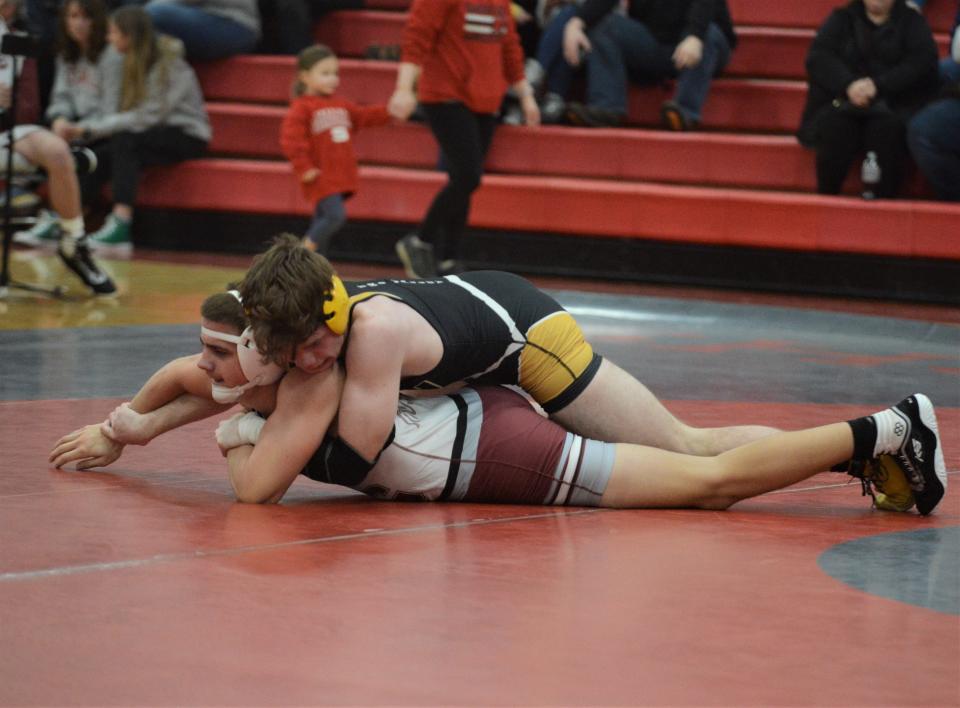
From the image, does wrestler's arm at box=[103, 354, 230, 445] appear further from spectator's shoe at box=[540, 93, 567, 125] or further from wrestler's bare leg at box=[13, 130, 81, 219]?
spectator's shoe at box=[540, 93, 567, 125]

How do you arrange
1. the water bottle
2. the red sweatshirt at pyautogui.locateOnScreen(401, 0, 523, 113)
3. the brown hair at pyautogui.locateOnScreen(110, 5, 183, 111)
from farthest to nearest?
the brown hair at pyautogui.locateOnScreen(110, 5, 183, 111)
the water bottle
the red sweatshirt at pyautogui.locateOnScreen(401, 0, 523, 113)

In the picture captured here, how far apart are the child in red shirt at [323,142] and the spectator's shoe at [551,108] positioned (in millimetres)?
1087

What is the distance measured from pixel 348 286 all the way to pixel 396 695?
4.94ft

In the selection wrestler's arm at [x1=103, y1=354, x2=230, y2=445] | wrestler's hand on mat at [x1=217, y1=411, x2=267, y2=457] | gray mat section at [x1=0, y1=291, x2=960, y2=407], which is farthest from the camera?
gray mat section at [x1=0, y1=291, x2=960, y2=407]

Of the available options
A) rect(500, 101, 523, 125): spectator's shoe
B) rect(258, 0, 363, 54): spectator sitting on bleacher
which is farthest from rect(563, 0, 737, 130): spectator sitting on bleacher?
rect(258, 0, 363, 54): spectator sitting on bleacher

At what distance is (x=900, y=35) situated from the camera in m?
8.54

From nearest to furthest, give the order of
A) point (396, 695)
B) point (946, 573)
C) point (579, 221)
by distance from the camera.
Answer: point (396, 695), point (946, 573), point (579, 221)

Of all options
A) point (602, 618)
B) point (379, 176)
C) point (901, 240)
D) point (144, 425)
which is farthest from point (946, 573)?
point (379, 176)

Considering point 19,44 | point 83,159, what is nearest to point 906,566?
point 19,44

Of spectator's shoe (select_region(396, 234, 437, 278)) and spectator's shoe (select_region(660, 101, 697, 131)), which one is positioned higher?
spectator's shoe (select_region(660, 101, 697, 131))

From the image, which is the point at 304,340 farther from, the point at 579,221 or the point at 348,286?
the point at 579,221

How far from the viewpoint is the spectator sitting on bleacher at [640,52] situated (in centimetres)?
938

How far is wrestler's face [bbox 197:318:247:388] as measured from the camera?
3.54 meters

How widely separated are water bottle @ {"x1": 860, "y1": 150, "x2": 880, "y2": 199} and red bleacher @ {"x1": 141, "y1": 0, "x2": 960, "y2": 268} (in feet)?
0.26
